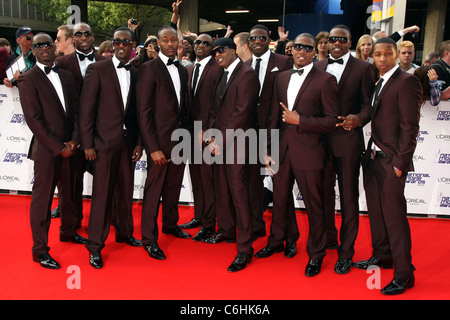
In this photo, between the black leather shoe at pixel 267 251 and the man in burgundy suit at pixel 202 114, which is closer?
the black leather shoe at pixel 267 251

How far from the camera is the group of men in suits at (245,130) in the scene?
3.48 m

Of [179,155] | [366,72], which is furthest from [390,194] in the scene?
[179,155]

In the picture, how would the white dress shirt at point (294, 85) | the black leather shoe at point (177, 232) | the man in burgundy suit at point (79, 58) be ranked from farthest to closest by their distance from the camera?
the black leather shoe at point (177, 232) < the man in burgundy suit at point (79, 58) < the white dress shirt at point (294, 85)

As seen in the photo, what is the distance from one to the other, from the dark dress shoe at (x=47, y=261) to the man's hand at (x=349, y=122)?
295 cm

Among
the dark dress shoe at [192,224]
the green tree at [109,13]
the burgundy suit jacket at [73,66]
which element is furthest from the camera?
the green tree at [109,13]

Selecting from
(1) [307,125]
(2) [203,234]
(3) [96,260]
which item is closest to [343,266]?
(1) [307,125]

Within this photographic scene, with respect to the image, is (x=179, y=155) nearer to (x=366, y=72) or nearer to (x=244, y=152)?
(x=244, y=152)

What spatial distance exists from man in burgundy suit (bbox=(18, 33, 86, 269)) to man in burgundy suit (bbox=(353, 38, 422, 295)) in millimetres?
2862

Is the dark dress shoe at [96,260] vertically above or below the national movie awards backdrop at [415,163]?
below

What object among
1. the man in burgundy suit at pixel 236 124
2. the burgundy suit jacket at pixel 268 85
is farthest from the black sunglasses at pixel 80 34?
the burgundy suit jacket at pixel 268 85

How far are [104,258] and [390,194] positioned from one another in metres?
2.85

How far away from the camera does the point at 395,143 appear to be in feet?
11.1

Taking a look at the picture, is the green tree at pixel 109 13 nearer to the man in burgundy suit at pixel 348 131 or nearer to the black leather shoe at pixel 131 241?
A: the black leather shoe at pixel 131 241

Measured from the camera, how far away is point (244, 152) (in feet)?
12.8
